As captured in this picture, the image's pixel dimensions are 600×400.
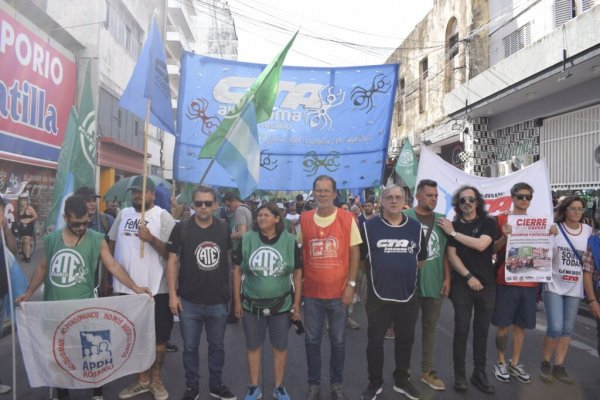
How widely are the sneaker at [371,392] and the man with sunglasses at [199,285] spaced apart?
111 centimetres

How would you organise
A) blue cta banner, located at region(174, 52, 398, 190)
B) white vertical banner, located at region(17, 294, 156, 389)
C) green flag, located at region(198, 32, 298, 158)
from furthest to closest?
blue cta banner, located at region(174, 52, 398, 190) → green flag, located at region(198, 32, 298, 158) → white vertical banner, located at region(17, 294, 156, 389)

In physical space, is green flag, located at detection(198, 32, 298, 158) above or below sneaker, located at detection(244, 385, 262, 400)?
above

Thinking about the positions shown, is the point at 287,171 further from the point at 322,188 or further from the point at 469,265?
the point at 469,265

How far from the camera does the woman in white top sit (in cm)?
434

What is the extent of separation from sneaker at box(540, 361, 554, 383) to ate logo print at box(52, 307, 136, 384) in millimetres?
3789

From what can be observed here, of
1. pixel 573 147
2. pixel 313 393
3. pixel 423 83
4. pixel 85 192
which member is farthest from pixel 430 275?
pixel 423 83

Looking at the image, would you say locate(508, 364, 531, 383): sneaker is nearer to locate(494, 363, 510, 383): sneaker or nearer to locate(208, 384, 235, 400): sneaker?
locate(494, 363, 510, 383): sneaker

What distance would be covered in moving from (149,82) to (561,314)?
14.8 feet

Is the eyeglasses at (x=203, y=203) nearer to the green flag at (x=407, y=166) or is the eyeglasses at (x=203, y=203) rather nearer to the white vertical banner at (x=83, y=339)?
the white vertical banner at (x=83, y=339)

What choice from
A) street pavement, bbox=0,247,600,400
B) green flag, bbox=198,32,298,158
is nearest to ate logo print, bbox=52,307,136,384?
street pavement, bbox=0,247,600,400

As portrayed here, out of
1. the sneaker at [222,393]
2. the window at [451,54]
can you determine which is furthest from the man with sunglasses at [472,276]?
the window at [451,54]

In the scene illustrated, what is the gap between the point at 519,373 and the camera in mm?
4379

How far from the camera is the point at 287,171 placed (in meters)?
5.80

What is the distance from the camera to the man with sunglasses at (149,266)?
395 cm
